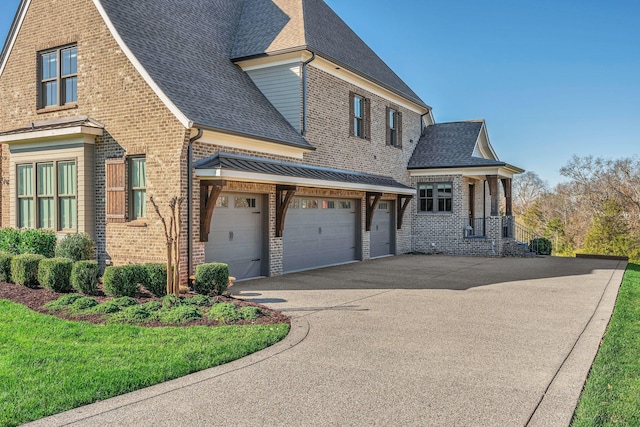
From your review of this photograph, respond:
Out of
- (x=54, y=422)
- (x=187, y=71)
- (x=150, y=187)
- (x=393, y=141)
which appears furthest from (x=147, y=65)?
(x=393, y=141)

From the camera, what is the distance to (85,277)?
9656mm

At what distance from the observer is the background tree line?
1102 inches

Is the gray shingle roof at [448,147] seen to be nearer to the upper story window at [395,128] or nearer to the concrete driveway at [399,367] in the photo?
the upper story window at [395,128]

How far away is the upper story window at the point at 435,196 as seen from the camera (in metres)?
22.1

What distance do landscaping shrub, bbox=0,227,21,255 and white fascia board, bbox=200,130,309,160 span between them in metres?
5.49

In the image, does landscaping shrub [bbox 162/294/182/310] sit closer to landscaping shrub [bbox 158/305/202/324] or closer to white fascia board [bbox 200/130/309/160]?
landscaping shrub [bbox 158/305/202/324]

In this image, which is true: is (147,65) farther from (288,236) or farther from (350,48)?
(350,48)

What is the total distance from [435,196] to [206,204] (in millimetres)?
13423

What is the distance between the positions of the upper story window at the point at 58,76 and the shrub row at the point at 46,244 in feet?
11.6

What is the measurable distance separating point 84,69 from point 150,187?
390cm

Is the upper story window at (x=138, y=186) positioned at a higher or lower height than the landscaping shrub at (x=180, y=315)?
higher

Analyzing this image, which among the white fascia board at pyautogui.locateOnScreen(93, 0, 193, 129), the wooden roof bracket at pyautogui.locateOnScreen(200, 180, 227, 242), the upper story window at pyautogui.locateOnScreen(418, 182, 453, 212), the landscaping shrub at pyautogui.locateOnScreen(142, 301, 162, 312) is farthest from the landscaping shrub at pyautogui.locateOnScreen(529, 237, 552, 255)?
the landscaping shrub at pyautogui.locateOnScreen(142, 301, 162, 312)

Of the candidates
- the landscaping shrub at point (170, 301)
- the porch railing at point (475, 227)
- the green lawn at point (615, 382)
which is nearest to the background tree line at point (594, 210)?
the porch railing at point (475, 227)

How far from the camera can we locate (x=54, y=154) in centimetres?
1281
